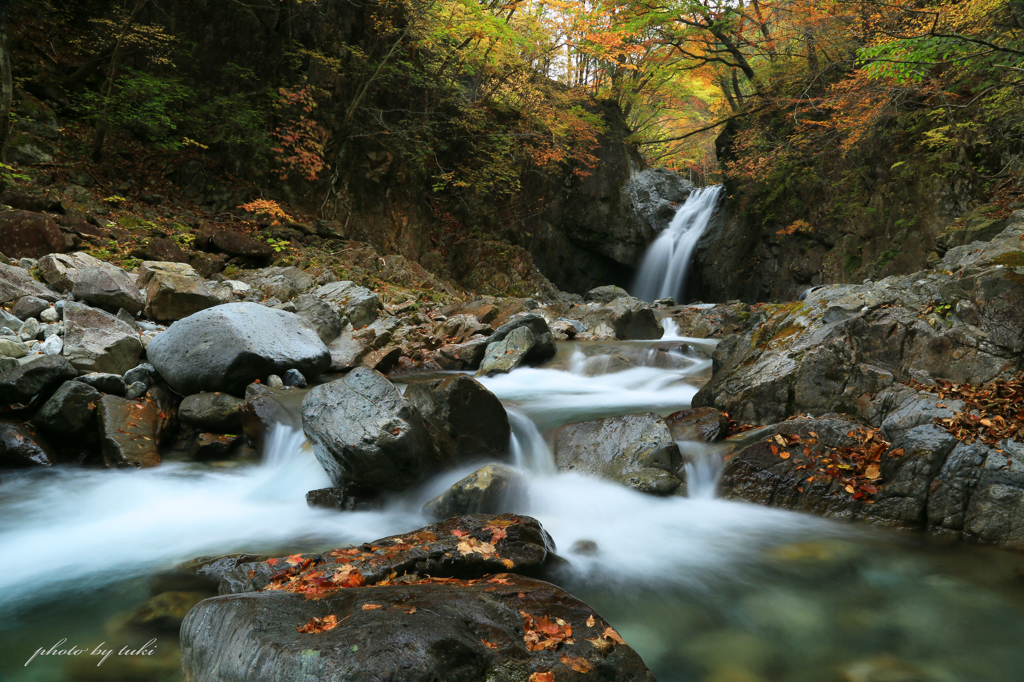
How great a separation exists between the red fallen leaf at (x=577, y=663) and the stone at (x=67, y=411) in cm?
520

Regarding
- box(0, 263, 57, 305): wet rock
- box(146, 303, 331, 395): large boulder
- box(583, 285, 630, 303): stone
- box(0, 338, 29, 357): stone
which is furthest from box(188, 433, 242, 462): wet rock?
box(583, 285, 630, 303): stone

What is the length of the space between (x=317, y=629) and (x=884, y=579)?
3.54 meters

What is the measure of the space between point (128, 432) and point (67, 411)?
52 cm

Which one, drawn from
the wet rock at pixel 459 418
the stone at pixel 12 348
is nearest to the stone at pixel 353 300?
the stone at pixel 12 348

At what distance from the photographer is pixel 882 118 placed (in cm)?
1274

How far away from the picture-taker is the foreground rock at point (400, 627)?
1.93 meters

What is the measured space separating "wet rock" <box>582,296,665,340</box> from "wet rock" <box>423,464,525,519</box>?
8.57m

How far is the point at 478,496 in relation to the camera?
13.4ft

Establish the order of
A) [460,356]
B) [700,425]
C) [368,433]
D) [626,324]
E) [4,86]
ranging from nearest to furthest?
1. [368,433]
2. [700,425]
3. [4,86]
4. [460,356]
5. [626,324]

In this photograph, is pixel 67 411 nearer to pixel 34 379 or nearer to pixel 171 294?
pixel 34 379

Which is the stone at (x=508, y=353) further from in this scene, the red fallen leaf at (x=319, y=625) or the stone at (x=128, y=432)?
the red fallen leaf at (x=319, y=625)

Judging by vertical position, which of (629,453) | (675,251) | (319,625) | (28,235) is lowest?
(629,453)

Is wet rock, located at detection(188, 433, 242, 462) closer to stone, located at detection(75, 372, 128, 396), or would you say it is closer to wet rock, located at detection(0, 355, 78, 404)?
stone, located at detection(75, 372, 128, 396)

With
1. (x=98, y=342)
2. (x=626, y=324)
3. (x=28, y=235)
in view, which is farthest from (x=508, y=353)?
(x=28, y=235)
